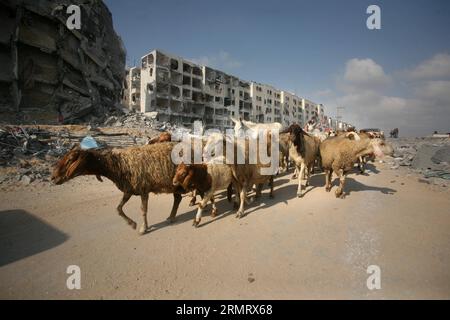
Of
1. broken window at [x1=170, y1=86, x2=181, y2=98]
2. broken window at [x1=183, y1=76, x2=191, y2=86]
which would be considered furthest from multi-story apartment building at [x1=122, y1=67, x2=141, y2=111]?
broken window at [x1=183, y1=76, x2=191, y2=86]

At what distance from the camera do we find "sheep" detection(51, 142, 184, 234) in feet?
15.8

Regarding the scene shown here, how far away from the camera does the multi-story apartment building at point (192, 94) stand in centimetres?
4578

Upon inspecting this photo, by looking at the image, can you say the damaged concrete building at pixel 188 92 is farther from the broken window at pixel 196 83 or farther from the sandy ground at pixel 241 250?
the sandy ground at pixel 241 250

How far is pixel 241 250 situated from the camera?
4316mm

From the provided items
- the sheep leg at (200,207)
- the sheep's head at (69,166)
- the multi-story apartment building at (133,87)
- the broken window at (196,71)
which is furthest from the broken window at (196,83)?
the sheep's head at (69,166)

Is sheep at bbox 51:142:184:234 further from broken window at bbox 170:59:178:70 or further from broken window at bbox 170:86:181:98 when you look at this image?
broken window at bbox 170:59:178:70

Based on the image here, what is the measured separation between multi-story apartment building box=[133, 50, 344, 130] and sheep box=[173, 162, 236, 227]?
3574 centimetres

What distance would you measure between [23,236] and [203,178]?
4.44 metres

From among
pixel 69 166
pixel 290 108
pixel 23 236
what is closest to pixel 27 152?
pixel 23 236

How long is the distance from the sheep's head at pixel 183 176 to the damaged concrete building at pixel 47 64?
82.6 feet

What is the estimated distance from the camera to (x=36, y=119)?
23.4m

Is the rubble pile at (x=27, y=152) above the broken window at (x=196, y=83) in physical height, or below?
below
